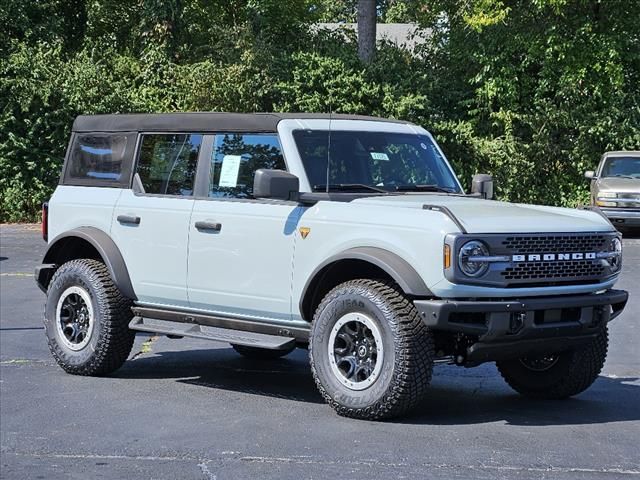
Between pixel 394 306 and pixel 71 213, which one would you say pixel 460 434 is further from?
pixel 71 213

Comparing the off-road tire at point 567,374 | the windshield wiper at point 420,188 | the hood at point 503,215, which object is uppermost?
the windshield wiper at point 420,188

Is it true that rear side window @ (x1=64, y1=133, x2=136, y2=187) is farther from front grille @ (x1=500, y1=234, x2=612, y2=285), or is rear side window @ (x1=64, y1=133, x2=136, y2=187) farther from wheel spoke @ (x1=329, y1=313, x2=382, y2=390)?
front grille @ (x1=500, y1=234, x2=612, y2=285)

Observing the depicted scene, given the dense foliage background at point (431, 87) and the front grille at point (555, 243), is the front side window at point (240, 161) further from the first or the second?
the dense foliage background at point (431, 87)

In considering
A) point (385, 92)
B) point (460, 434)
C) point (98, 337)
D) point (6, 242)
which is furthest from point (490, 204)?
point (385, 92)

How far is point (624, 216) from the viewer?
24500 mm

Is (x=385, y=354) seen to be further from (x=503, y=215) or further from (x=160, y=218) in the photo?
(x=160, y=218)

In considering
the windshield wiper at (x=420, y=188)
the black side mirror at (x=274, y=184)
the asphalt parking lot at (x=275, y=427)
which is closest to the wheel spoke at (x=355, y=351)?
the asphalt parking lot at (x=275, y=427)

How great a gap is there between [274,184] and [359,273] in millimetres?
798

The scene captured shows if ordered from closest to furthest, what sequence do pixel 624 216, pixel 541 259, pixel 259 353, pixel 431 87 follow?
pixel 541 259 → pixel 259 353 → pixel 624 216 → pixel 431 87

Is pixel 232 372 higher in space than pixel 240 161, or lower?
lower

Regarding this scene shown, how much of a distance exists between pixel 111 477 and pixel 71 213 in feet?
13.3

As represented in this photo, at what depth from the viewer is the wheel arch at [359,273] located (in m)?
7.46

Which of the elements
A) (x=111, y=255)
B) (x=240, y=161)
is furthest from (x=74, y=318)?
(x=240, y=161)

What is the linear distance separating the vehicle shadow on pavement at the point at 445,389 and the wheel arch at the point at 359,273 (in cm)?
77
